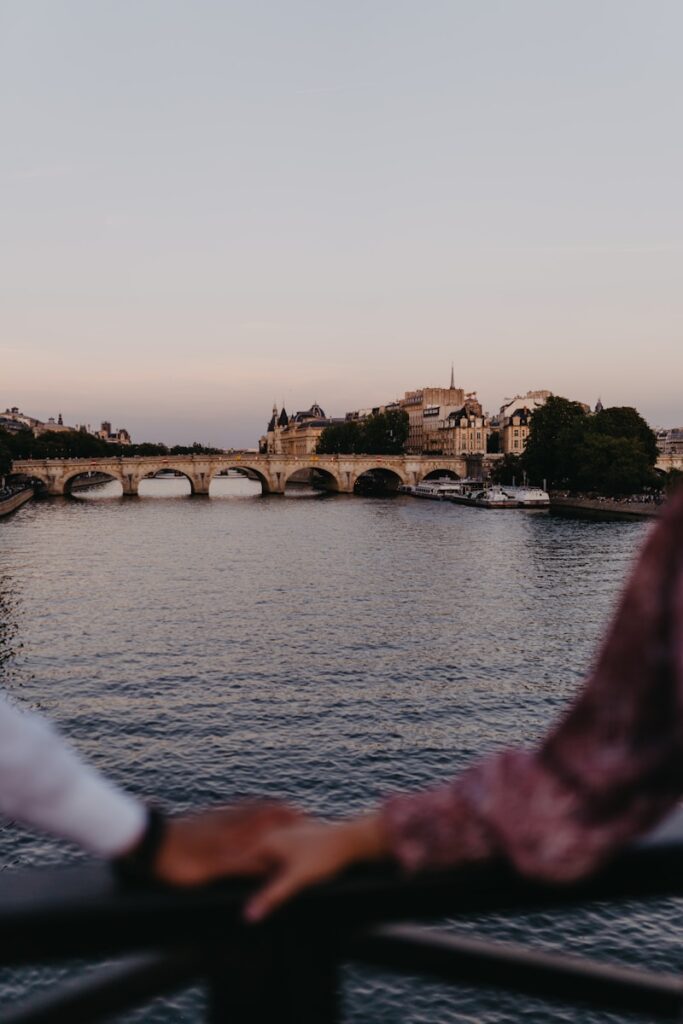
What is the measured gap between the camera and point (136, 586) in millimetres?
36344

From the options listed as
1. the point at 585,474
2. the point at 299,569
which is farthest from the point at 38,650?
the point at 585,474

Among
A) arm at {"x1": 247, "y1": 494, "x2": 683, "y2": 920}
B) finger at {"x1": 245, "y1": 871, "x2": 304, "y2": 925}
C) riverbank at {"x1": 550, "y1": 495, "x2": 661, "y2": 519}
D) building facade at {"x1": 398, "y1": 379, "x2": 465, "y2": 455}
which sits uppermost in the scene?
building facade at {"x1": 398, "y1": 379, "x2": 465, "y2": 455}

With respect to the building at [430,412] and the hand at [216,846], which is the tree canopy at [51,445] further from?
the hand at [216,846]

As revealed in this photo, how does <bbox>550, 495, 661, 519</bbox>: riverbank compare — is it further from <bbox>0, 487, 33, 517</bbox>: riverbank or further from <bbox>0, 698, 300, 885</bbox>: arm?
<bbox>0, 698, 300, 885</bbox>: arm

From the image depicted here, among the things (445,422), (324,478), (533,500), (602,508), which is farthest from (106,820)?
(445,422)

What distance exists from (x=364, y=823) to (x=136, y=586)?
118ft

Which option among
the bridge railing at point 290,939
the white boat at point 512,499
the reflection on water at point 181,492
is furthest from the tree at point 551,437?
the bridge railing at point 290,939

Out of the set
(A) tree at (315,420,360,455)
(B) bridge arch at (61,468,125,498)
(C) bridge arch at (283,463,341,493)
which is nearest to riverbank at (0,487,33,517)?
(B) bridge arch at (61,468,125,498)

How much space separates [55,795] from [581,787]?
0.75 metres

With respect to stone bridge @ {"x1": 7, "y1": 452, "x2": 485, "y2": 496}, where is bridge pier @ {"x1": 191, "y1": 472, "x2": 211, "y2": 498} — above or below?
below

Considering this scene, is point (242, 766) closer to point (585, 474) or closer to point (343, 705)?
point (343, 705)

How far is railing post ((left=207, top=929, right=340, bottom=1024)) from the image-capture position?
142 cm

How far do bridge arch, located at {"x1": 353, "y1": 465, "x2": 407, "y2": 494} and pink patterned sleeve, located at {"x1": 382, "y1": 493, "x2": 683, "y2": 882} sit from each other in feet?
347

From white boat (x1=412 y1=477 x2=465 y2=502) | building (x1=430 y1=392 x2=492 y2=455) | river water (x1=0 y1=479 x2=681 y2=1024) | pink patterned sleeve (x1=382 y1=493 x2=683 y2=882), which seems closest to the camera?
pink patterned sleeve (x1=382 y1=493 x2=683 y2=882)
